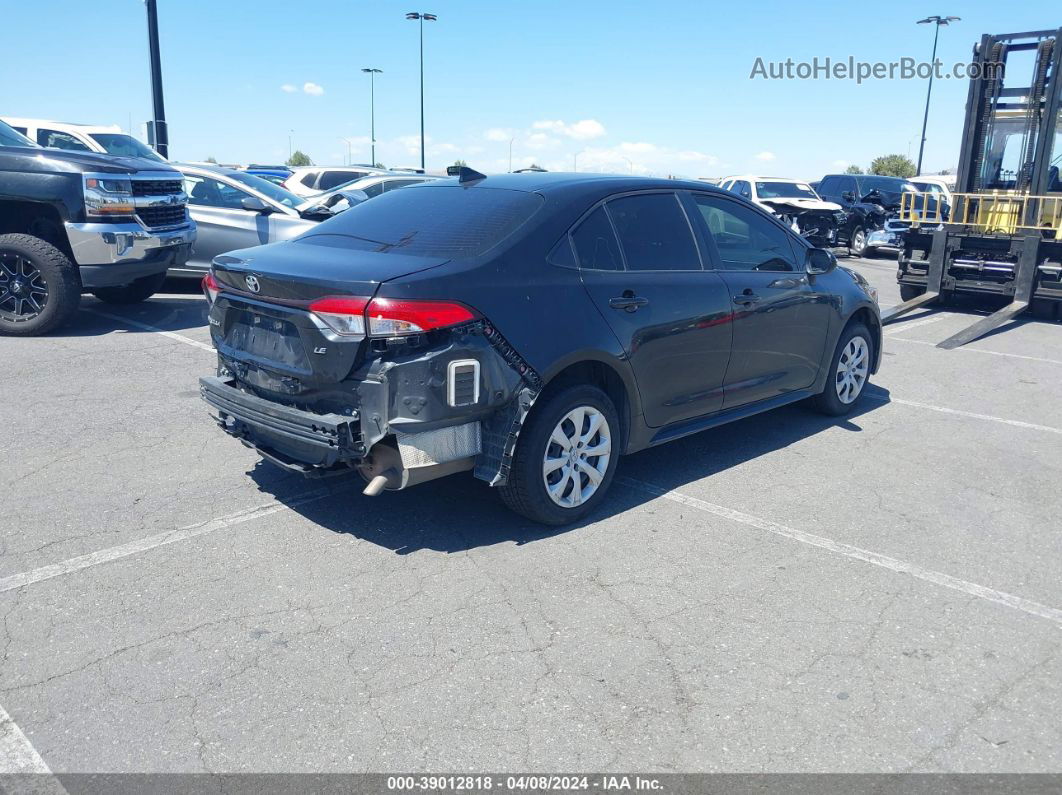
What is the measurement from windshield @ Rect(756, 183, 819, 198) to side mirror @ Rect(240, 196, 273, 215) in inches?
497

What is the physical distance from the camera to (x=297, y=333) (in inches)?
160

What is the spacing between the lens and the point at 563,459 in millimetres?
4457

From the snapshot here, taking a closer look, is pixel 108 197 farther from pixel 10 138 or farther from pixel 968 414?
pixel 968 414

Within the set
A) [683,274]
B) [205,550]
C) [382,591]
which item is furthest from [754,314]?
[205,550]

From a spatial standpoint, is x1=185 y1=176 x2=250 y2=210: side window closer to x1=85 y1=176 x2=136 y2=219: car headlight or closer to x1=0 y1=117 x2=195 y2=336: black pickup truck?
x1=0 y1=117 x2=195 y2=336: black pickup truck

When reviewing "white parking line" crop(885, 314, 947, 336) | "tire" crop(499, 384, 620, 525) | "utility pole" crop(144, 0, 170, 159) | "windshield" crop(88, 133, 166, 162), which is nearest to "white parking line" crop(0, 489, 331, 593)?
"tire" crop(499, 384, 620, 525)

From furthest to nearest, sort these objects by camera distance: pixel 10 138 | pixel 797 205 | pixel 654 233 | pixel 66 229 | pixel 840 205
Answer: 1. pixel 840 205
2. pixel 797 205
3. pixel 10 138
4. pixel 66 229
5. pixel 654 233

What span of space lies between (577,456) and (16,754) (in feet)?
8.72

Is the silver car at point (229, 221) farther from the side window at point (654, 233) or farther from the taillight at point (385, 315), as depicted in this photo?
the taillight at point (385, 315)

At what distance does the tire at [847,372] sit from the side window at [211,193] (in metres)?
7.73

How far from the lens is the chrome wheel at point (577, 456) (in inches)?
174

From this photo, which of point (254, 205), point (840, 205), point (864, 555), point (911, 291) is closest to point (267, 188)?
point (254, 205)

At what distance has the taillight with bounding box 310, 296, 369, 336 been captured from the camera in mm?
3842

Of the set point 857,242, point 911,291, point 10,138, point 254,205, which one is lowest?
point 911,291
